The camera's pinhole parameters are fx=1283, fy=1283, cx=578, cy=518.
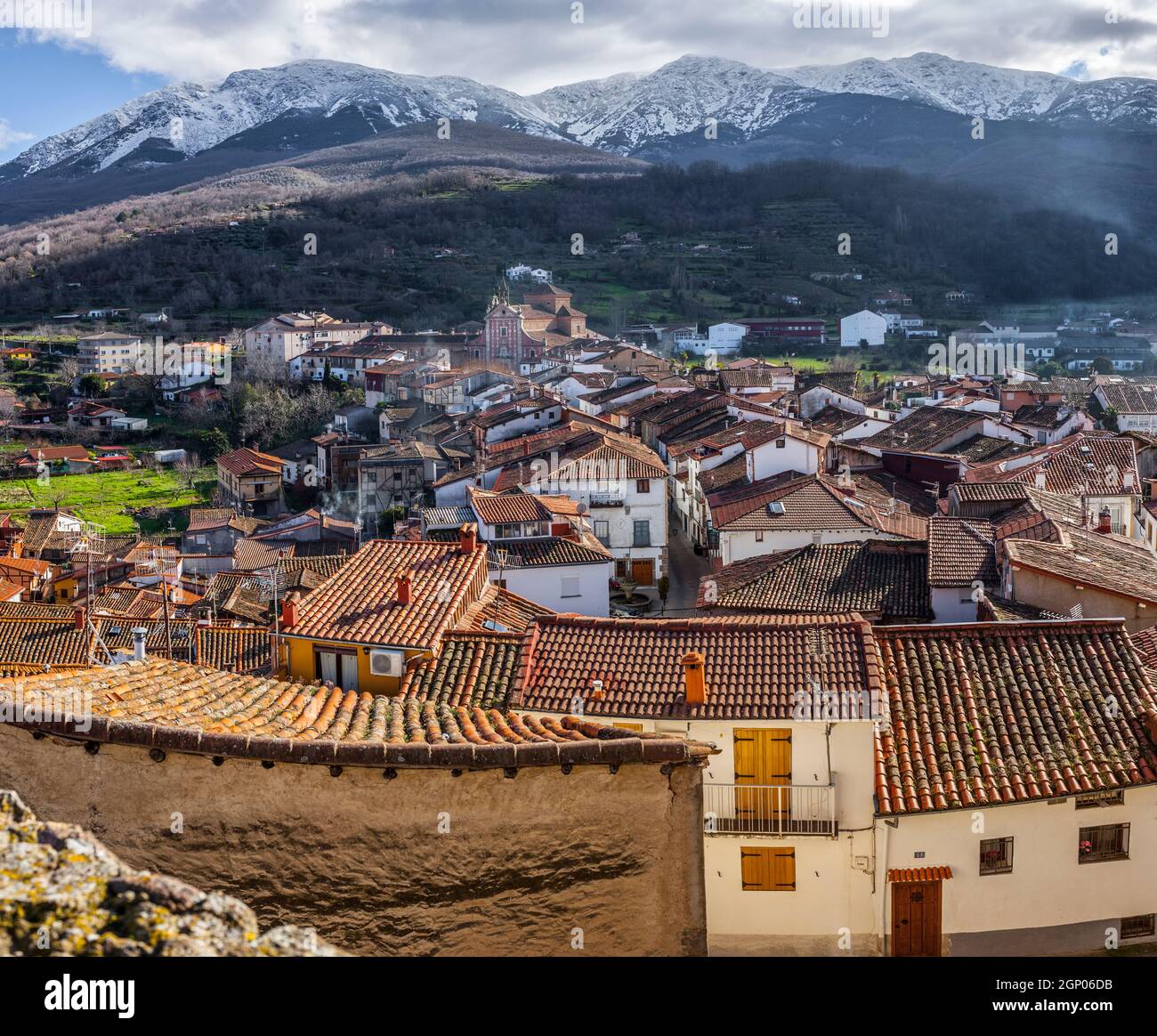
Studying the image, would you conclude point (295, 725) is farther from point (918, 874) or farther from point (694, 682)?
point (918, 874)

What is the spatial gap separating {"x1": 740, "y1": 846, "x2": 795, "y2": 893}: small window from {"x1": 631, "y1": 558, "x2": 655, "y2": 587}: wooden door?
20333 millimetres

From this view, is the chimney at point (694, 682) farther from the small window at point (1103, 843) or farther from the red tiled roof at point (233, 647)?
the red tiled roof at point (233, 647)

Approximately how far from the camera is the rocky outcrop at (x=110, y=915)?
Answer: 9.65 feet

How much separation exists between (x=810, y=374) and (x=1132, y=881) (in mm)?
53420

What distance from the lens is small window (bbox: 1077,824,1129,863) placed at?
33.6ft

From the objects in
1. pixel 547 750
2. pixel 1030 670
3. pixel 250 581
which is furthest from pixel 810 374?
pixel 547 750

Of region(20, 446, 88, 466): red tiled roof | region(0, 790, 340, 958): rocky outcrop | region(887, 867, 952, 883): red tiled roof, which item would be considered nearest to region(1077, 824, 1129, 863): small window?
region(887, 867, 952, 883): red tiled roof

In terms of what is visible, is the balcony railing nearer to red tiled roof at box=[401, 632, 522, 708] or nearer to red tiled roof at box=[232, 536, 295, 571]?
red tiled roof at box=[401, 632, 522, 708]

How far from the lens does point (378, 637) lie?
11984 millimetres

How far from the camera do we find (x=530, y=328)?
8281 centimetres

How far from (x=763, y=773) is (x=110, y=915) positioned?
7.31 m

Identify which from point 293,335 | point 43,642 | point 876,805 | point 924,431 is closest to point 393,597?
point 876,805

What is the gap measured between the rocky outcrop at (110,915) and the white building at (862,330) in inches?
3492

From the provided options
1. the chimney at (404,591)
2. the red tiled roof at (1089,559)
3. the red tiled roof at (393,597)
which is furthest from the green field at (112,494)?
the chimney at (404,591)
